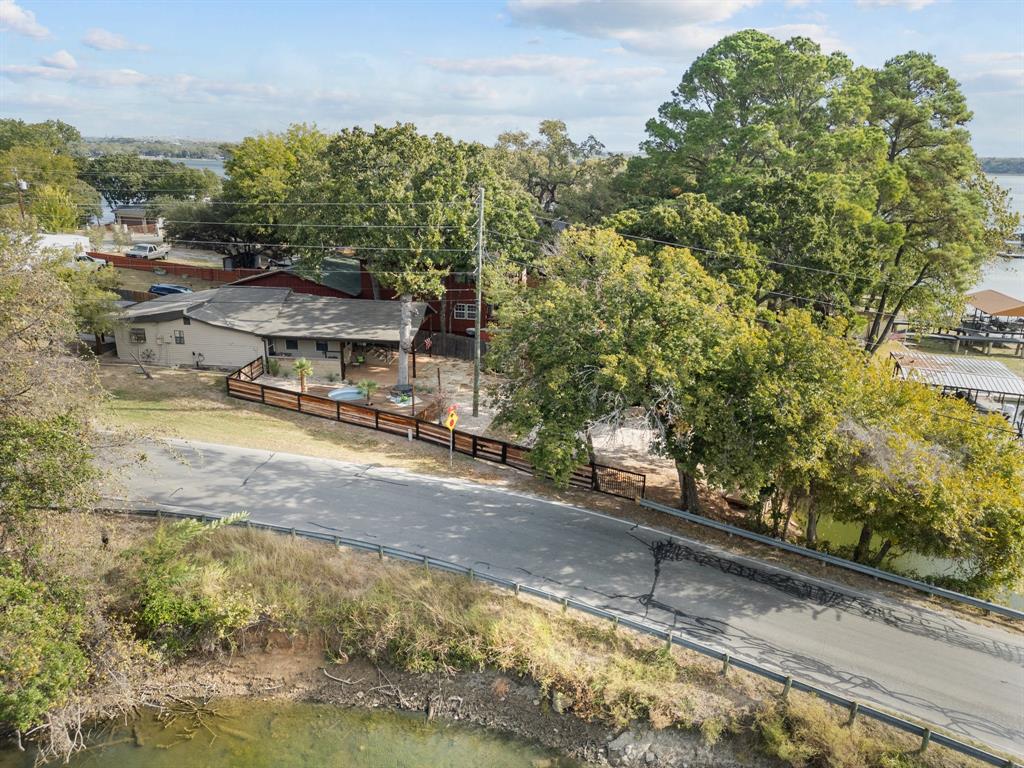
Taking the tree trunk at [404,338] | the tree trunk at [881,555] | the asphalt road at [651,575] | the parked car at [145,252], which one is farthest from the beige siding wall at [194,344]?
the parked car at [145,252]

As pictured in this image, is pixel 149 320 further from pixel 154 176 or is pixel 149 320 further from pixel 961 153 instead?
pixel 154 176

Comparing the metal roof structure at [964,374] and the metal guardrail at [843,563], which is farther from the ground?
the metal roof structure at [964,374]

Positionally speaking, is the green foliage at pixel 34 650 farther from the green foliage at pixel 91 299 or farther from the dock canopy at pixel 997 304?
the dock canopy at pixel 997 304

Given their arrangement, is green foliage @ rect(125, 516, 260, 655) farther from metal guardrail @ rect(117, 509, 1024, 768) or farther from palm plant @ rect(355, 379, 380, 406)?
palm plant @ rect(355, 379, 380, 406)

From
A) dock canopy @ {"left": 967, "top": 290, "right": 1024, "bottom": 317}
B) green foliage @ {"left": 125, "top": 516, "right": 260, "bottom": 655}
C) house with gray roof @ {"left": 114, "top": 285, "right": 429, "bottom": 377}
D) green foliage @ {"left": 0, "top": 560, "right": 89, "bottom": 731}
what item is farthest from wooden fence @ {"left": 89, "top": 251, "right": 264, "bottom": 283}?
dock canopy @ {"left": 967, "top": 290, "right": 1024, "bottom": 317}

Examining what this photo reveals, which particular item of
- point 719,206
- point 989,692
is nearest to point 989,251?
point 719,206
